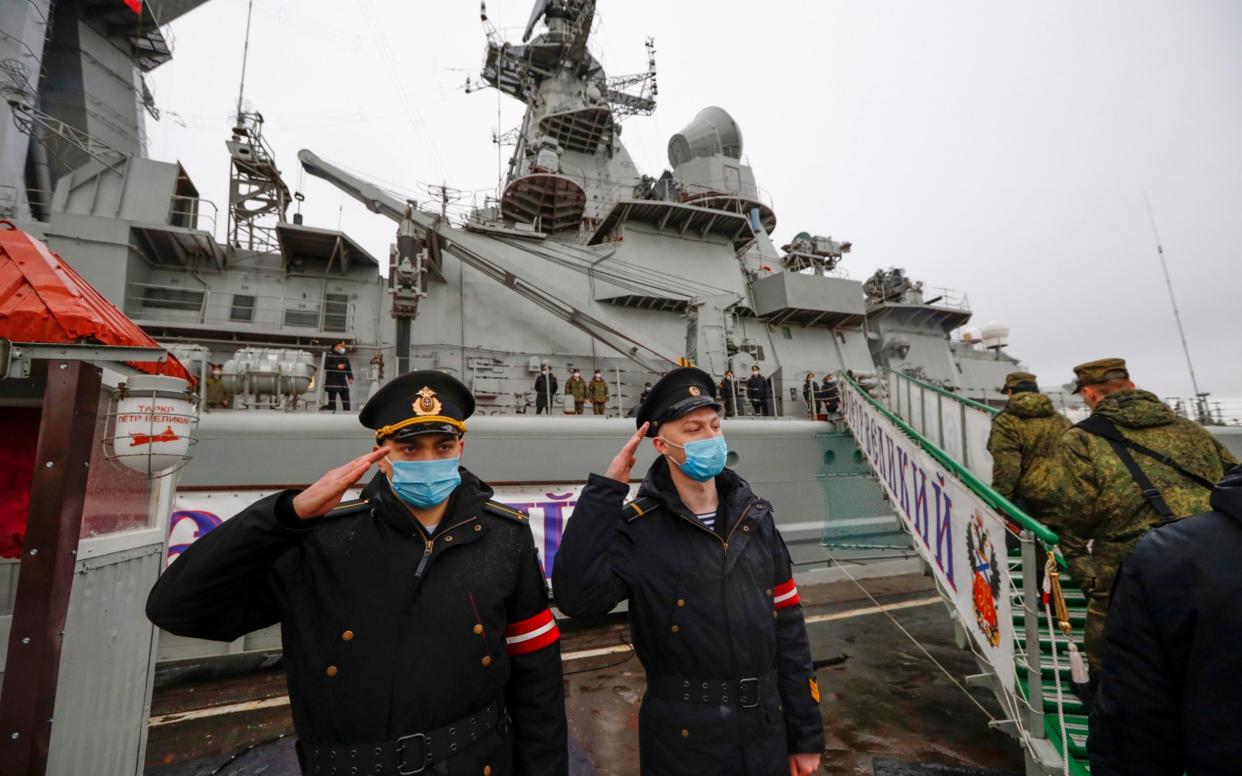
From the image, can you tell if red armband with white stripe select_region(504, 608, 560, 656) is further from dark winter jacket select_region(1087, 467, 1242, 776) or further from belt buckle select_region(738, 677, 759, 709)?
dark winter jacket select_region(1087, 467, 1242, 776)

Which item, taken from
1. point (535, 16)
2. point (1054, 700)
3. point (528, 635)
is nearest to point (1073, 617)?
point (1054, 700)

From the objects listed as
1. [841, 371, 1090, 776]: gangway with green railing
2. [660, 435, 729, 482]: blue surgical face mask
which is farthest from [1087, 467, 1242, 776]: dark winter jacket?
[660, 435, 729, 482]: blue surgical face mask

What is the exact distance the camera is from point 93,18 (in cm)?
1180

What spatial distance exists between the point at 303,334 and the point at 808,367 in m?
10.1

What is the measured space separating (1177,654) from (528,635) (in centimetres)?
167

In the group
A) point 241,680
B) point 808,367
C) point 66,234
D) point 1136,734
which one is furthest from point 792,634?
point 66,234

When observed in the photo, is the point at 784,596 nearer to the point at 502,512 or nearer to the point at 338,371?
the point at 502,512

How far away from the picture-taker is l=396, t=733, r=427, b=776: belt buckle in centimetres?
132

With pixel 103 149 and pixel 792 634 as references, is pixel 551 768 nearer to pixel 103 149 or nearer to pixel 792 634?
pixel 792 634

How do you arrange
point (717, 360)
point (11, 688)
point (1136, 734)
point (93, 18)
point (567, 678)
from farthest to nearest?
point (93, 18)
point (717, 360)
point (567, 678)
point (11, 688)
point (1136, 734)

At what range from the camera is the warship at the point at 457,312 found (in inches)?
232

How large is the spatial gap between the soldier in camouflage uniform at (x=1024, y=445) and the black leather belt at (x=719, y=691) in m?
2.50

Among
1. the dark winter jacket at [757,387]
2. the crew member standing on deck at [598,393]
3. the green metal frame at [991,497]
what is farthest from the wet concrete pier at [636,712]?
the dark winter jacket at [757,387]

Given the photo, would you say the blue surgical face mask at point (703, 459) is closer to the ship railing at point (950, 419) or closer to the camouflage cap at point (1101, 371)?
the camouflage cap at point (1101, 371)
